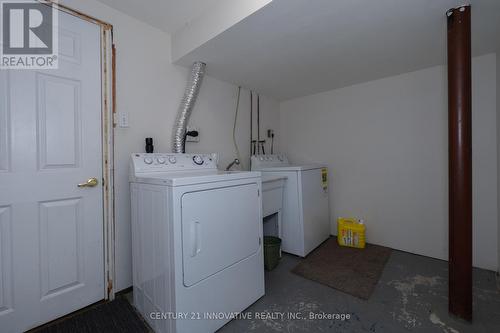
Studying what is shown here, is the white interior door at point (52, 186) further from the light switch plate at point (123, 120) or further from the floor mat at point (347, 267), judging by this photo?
the floor mat at point (347, 267)

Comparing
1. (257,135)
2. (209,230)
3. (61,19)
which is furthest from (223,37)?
(257,135)

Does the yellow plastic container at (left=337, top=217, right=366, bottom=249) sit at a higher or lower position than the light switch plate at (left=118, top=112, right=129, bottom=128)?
lower

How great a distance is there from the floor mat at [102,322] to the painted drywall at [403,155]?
8.50 feet

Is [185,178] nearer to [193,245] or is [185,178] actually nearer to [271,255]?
[193,245]

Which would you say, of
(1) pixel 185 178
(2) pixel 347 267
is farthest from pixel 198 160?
(2) pixel 347 267

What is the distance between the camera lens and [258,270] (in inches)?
68.7

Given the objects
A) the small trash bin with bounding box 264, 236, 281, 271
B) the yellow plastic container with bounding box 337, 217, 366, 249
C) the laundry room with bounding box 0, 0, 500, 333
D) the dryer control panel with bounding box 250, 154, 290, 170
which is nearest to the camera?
the laundry room with bounding box 0, 0, 500, 333

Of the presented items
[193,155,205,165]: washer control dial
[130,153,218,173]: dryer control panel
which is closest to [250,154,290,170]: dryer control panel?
[130,153,218,173]: dryer control panel

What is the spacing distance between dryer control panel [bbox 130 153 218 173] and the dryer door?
585 mm

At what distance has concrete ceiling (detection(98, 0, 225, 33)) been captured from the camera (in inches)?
66.1

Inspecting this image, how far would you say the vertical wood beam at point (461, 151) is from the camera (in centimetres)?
143

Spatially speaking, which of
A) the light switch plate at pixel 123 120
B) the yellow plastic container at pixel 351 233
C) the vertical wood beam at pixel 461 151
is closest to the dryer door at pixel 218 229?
the light switch plate at pixel 123 120

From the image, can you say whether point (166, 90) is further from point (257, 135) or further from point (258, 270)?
point (258, 270)

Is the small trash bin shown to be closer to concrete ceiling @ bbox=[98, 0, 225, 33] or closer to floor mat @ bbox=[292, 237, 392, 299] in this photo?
floor mat @ bbox=[292, 237, 392, 299]
